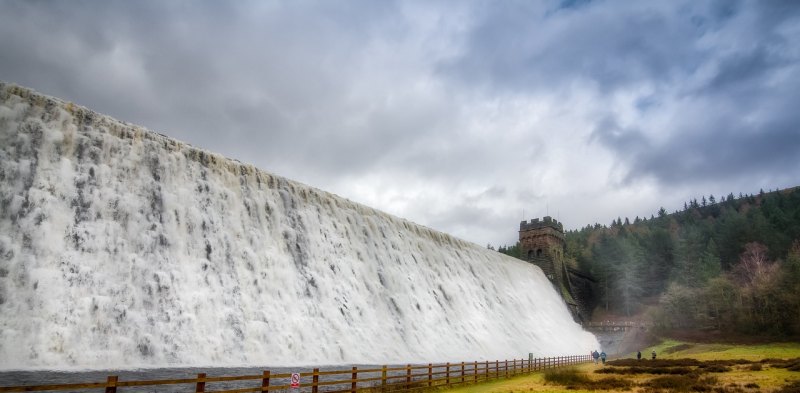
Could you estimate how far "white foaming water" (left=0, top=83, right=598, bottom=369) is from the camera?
50.4 ft

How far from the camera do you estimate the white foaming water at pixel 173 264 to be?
1536 centimetres

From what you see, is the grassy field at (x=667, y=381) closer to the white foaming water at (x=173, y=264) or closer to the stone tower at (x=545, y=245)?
the white foaming water at (x=173, y=264)

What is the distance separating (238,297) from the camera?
2077cm

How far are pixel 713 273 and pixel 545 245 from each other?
22.1 meters

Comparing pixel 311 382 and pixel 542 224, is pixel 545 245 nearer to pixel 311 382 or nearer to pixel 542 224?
pixel 542 224

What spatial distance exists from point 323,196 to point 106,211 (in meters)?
14.4

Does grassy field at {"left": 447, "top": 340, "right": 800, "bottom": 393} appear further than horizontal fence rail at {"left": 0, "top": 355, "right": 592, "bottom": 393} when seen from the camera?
Yes

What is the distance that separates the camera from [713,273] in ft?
217

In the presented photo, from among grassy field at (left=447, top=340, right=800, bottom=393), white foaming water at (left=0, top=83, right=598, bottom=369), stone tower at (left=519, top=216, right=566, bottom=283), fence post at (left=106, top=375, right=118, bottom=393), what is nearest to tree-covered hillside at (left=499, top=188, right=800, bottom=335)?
stone tower at (left=519, top=216, right=566, bottom=283)

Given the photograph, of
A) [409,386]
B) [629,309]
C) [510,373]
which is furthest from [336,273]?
[629,309]

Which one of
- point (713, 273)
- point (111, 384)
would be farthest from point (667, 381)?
point (713, 273)

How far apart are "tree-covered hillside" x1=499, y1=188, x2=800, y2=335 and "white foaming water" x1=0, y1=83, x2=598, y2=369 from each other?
37.6 meters

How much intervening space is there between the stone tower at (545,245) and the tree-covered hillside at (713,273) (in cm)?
1419

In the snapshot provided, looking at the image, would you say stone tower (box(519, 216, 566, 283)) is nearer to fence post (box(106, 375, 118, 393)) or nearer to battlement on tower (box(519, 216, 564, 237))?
battlement on tower (box(519, 216, 564, 237))
